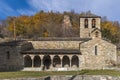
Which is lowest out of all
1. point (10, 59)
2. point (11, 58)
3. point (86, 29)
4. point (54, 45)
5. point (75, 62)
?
point (75, 62)

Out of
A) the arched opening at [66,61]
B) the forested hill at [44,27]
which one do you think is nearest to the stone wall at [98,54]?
the arched opening at [66,61]

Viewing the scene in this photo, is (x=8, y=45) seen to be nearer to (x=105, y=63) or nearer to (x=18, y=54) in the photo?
(x=18, y=54)

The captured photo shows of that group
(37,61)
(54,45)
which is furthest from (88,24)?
(37,61)

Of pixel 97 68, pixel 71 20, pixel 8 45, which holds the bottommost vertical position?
pixel 97 68

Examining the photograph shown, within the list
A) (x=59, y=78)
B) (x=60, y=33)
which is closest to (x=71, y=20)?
(x=60, y=33)

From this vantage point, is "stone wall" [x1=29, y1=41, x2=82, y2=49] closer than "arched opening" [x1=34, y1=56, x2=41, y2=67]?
No

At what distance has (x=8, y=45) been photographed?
2168 inches

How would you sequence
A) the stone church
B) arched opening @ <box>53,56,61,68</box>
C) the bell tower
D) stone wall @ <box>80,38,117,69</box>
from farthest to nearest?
the bell tower < arched opening @ <box>53,56,61,68</box> < stone wall @ <box>80,38,117,69</box> < the stone church

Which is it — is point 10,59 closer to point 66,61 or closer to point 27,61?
point 27,61

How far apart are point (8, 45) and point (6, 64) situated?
312 centimetres

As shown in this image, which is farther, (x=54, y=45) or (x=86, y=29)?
(x=86, y=29)

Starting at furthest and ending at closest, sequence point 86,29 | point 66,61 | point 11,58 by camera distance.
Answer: point 86,29 < point 66,61 < point 11,58

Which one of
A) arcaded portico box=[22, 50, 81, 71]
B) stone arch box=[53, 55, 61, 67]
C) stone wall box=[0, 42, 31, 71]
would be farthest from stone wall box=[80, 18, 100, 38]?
stone wall box=[0, 42, 31, 71]

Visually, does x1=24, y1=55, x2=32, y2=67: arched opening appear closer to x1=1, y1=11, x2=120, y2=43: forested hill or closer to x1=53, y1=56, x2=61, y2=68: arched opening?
x1=53, y1=56, x2=61, y2=68: arched opening
